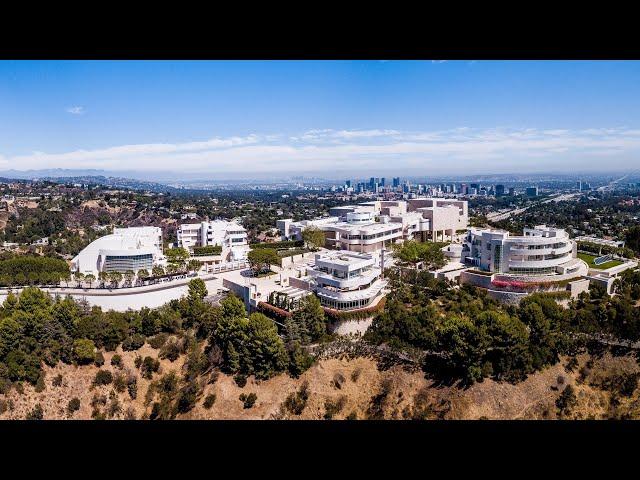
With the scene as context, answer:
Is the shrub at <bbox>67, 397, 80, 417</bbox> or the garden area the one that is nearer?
the shrub at <bbox>67, 397, 80, 417</bbox>

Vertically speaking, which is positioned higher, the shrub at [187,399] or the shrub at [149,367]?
the shrub at [149,367]

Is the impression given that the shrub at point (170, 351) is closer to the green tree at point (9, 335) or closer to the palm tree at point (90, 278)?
the green tree at point (9, 335)

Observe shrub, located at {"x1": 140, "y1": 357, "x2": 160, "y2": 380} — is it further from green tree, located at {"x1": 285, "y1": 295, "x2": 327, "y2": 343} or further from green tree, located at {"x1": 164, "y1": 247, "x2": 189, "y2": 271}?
green tree, located at {"x1": 164, "y1": 247, "x2": 189, "y2": 271}

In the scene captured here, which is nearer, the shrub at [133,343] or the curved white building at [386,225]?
the shrub at [133,343]

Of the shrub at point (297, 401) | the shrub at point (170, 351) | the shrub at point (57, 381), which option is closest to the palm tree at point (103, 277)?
the shrub at point (170, 351)

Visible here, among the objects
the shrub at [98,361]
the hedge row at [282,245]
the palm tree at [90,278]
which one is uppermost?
the hedge row at [282,245]

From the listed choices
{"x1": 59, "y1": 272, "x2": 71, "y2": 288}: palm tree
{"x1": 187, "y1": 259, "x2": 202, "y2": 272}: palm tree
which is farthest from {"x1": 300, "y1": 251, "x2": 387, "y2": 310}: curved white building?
{"x1": 59, "y1": 272, "x2": 71, "y2": 288}: palm tree

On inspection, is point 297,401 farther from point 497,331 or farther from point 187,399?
point 497,331
